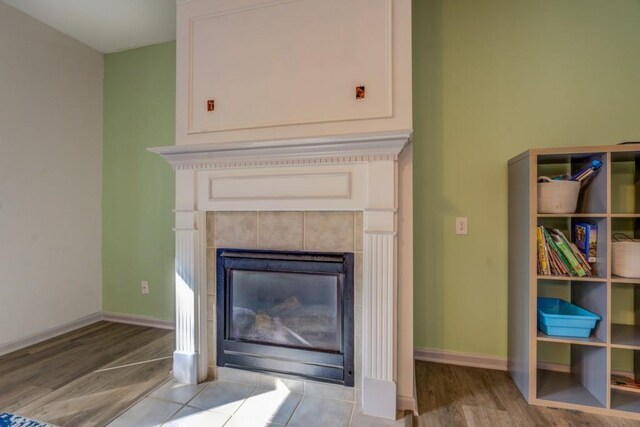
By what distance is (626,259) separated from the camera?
1706 millimetres

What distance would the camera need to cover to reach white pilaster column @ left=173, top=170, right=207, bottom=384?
198 cm

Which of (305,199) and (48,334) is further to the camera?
(48,334)

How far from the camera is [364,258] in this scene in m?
1.71

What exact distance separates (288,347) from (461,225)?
1.47m

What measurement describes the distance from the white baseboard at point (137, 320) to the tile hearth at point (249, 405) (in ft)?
3.49

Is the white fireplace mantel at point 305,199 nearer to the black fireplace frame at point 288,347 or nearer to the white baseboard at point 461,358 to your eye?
the black fireplace frame at point 288,347

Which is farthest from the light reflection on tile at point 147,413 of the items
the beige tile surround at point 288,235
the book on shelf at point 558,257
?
the book on shelf at point 558,257

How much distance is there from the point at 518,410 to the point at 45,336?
12.0 ft

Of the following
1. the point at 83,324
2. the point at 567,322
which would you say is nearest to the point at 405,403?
the point at 567,322

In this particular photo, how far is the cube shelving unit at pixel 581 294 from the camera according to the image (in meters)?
1.69

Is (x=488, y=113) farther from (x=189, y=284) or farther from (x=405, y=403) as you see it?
(x=189, y=284)

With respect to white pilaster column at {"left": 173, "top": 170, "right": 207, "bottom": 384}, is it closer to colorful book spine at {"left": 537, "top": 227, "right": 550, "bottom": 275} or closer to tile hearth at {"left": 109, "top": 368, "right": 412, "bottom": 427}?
tile hearth at {"left": 109, "top": 368, "right": 412, "bottom": 427}

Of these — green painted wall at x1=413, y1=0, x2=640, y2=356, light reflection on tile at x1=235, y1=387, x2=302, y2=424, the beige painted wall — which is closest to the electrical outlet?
green painted wall at x1=413, y1=0, x2=640, y2=356

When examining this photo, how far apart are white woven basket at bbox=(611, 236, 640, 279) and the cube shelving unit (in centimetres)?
5
